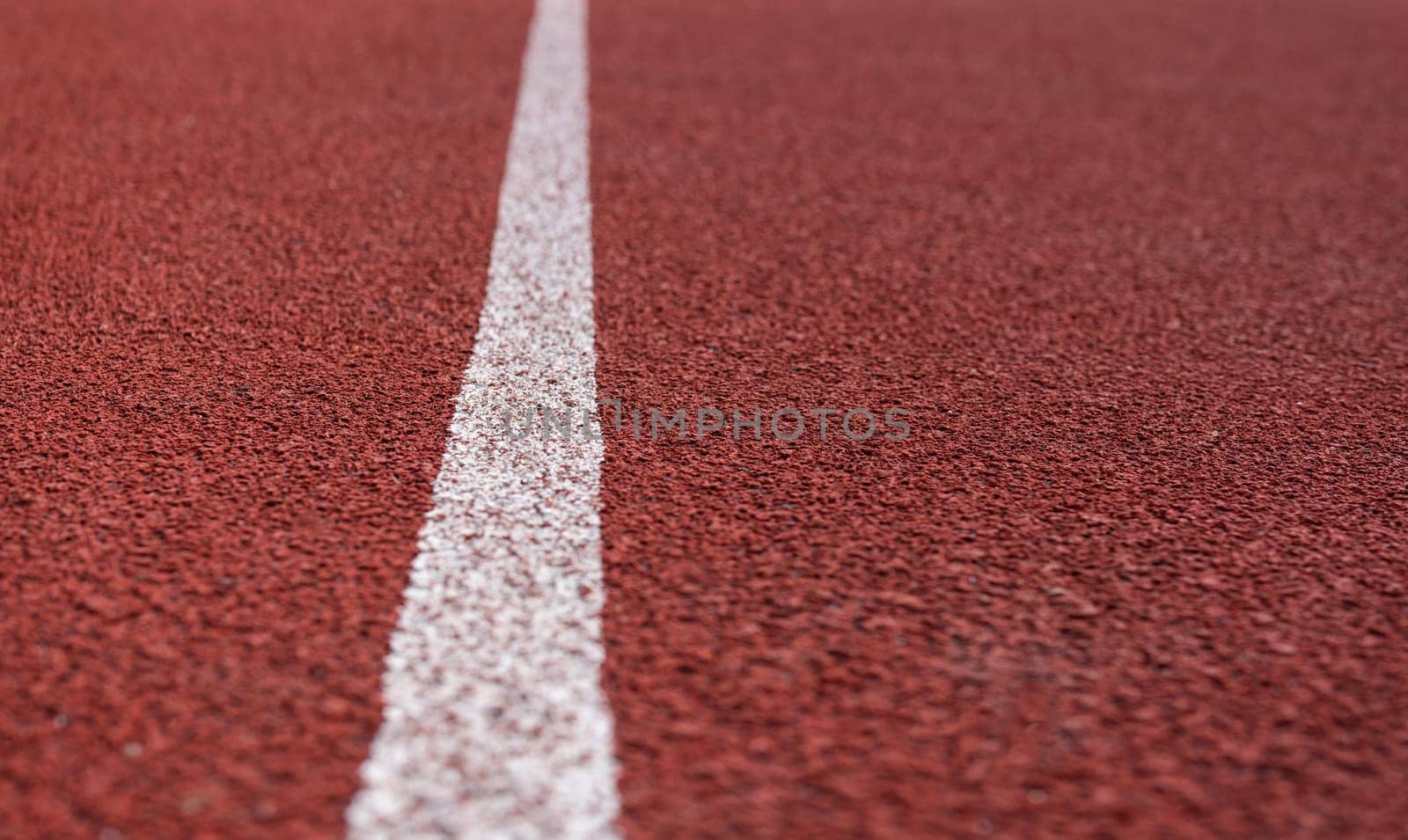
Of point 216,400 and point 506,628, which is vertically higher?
point 216,400

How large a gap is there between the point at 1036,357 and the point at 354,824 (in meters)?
1.51

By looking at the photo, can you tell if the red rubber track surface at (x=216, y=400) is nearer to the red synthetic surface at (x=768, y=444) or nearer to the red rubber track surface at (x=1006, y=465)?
the red synthetic surface at (x=768, y=444)

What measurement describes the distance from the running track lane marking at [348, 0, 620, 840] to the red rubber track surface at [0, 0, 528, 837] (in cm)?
4

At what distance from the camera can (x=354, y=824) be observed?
45.8 inches

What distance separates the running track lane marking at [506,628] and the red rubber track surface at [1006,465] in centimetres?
5

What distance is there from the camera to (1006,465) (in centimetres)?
187

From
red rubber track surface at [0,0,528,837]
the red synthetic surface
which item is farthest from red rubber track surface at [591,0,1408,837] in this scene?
red rubber track surface at [0,0,528,837]

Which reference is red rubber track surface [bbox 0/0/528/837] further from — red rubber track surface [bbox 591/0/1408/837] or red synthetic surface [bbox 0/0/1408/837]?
red rubber track surface [bbox 591/0/1408/837]

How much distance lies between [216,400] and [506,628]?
30.5 inches

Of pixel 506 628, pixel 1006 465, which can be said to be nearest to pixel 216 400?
pixel 506 628

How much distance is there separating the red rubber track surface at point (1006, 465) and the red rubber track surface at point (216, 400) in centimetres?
33

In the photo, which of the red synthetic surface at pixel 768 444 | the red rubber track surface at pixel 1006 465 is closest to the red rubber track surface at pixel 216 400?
the red synthetic surface at pixel 768 444

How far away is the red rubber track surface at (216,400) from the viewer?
1261 mm

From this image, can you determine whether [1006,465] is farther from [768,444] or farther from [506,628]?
[506,628]
